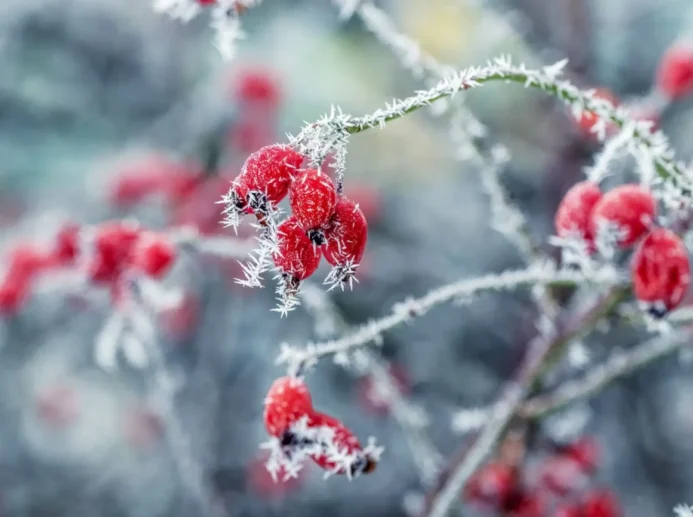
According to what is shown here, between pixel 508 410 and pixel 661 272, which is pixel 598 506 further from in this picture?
pixel 661 272

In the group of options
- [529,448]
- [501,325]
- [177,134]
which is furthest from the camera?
[177,134]

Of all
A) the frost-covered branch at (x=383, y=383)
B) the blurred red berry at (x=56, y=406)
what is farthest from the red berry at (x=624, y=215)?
the blurred red berry at (x=56, y=406)

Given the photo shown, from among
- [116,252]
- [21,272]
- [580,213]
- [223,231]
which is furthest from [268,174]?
[223,231]

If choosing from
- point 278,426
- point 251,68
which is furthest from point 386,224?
point 278,426

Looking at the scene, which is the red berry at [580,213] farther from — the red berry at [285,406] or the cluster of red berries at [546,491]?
the cluster of red berries at [546,491]

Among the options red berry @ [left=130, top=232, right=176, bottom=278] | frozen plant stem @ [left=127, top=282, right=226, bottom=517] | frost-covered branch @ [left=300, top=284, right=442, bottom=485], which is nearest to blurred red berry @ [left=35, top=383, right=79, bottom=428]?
frozen plant stem @ [left=127, top=282, right=226, bottom=517]

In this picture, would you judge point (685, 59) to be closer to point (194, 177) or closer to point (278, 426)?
point (278, 426)

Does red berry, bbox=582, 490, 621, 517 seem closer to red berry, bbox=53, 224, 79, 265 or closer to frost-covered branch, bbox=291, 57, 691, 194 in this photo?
frost-covered branch, bbox=291, 57, 691, 194
